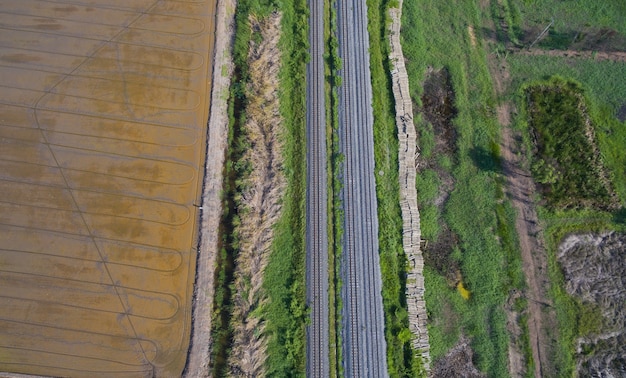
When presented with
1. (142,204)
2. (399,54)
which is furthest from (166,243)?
(399,54)

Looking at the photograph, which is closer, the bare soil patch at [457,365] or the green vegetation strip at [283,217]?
the bare soil patch at [457,365]

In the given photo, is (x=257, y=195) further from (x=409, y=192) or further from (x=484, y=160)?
(x=484, y=160)

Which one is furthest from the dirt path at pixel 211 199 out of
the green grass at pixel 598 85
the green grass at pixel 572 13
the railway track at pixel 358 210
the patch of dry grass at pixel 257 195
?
the green grass at pixel 572 13

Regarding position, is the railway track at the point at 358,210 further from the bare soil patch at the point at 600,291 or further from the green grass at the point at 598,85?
the bare soil patch at the point at 600,291

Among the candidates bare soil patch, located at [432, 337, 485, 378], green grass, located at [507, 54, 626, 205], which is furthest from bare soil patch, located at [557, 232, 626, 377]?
bare soil patch, located at [432, 337, 485, 378]

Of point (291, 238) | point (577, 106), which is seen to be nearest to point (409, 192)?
point (291, 238)

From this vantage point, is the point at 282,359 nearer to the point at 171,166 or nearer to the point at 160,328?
the point at 160,328

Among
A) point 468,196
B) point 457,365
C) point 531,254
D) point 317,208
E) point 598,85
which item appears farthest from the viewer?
point 598,85

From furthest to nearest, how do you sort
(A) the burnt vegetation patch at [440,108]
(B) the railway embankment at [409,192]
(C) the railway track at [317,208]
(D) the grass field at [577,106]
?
1. (A) the burnt vegetation patch at [440,108]
2. (D) the grass field at [577,106]
3. (B) the railway embankment at [409,192]
4. (C) the railway track at [317,208]
